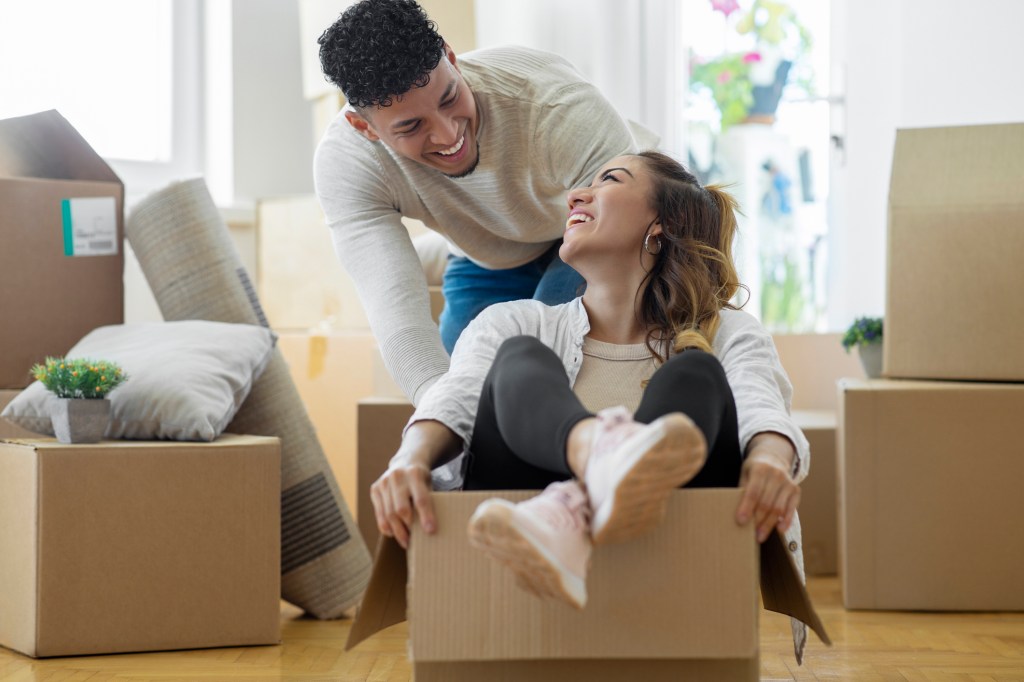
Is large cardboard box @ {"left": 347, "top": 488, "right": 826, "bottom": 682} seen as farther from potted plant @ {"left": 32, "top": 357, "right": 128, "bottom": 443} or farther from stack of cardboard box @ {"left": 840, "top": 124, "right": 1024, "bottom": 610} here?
stack of cardboard box @ {"left": 840, "top": 124, "right": 1024, "bottom": 610}

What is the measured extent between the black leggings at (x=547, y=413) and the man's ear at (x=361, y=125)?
1.61 ft

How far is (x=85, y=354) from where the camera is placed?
75.0 inches

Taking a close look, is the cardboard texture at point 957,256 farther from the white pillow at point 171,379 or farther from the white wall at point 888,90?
the white pillow at point 171,379

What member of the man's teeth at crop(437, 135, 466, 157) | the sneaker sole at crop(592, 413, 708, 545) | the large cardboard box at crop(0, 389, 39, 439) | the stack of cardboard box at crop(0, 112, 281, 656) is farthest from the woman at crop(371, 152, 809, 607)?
the large cardboard box at crop(0, 389, 39, 439)

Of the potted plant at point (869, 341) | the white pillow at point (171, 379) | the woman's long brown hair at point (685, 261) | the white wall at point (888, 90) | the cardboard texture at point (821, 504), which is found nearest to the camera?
the woman's long brown hair at point (685, 261)

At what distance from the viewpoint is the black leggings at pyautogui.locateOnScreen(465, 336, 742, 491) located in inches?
42.4

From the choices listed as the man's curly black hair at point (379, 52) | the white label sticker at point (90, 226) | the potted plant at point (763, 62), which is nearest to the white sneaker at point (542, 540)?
the man's curly black hair at point (379, 52)

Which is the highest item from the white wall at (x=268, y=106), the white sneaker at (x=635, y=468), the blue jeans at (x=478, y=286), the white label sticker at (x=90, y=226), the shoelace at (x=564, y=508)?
the white wall at (x=268, y=106)

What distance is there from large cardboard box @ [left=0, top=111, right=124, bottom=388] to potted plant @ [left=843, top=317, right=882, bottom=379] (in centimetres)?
140

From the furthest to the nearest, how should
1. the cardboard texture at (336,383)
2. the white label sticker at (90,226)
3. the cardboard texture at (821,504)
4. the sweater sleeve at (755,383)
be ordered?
the cardboard texture at (336,383)
the cardboard texture at (821,504)
the white label sticker at (90,226)
the sweater sleeve at (755,383)

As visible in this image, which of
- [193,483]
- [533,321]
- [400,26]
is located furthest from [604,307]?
[193,483]

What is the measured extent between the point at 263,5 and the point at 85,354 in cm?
141

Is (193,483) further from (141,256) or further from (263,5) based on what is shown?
(263,5)

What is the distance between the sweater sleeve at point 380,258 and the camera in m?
1.52
